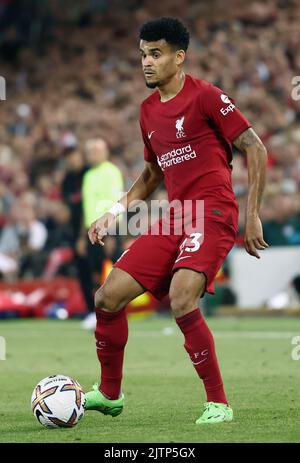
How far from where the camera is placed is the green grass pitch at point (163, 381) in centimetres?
646

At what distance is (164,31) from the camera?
23.5ft

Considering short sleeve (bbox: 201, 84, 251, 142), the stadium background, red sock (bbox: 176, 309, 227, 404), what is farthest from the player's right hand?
the stadium background

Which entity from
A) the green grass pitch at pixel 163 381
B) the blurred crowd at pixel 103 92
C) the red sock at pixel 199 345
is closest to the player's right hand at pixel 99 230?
the red sock at pixel 199 345

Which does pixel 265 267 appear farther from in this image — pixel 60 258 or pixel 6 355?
pixel 6 355

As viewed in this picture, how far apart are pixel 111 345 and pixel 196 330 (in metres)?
0.65

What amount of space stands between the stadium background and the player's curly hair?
8.63 meters

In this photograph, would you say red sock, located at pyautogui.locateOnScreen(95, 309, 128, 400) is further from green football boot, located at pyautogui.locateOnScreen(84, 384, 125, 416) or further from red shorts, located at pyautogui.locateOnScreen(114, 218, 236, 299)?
red shorts, located at pyautogui.locateOnScreen(114, 218, 236, 299)

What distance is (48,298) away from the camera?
60.1ft

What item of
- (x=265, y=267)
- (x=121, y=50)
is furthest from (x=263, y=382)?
(x=121, y=50)

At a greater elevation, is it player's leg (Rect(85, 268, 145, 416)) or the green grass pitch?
player's leg (Rect(85, 268, 145, 416))

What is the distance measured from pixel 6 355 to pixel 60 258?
7.64 m

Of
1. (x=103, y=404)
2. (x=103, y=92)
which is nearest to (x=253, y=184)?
(x=103, y=404)

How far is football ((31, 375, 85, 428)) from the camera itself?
6797mm

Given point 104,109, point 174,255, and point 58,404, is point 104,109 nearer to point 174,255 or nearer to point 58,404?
point 174,255
